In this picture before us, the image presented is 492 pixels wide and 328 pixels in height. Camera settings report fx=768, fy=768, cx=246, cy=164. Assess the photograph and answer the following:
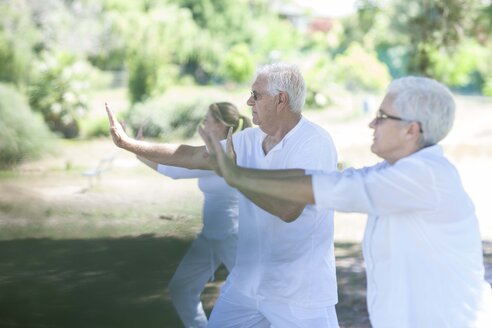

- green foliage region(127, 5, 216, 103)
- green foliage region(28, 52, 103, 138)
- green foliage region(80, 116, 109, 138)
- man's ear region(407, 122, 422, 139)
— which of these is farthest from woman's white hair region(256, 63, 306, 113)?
green foliage region(127, 5, 216, 103)

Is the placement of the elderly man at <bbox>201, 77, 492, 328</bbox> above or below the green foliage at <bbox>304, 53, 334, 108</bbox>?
above

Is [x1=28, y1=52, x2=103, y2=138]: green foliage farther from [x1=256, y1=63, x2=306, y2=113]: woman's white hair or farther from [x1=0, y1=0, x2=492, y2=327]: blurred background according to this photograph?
[x1=256, y1=63, x2=306, y2=113]: woman's white hair

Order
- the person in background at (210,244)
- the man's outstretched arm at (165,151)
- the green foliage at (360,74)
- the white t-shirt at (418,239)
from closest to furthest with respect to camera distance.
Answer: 1. the white t-shirt at (418,239)
2. the man's outstretched arm at (165,151)
3. the person in background at (210,244)
4. the green foliage at (360,74)

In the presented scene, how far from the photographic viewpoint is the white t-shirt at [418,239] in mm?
2043

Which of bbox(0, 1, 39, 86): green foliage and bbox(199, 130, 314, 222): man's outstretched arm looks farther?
bbox(0, 1, 39, 86): green foliage

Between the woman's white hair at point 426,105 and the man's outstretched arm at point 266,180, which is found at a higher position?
the woman's white hair at point 426,105

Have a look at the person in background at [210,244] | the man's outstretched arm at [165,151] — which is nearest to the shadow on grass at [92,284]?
the person in background at [210,244]

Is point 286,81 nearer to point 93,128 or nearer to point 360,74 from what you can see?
point 93,128

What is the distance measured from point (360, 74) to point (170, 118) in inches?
287

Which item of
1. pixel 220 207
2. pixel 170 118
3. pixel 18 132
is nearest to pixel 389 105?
pixel 220 207

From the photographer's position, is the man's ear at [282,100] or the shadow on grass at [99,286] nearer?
the man's ear at [282,100]

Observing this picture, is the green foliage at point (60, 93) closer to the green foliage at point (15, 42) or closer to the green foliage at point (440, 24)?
the green foliage at point (15, 42)

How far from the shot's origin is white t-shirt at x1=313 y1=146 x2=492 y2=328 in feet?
6.70

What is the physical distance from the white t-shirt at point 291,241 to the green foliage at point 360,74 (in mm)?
→ 17696
